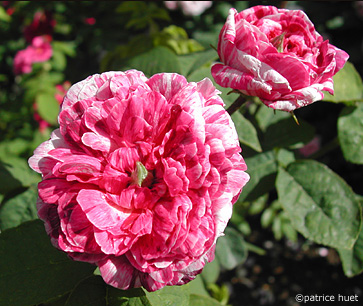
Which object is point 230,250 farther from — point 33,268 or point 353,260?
point 33,268

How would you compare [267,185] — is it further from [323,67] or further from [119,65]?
[119,65]

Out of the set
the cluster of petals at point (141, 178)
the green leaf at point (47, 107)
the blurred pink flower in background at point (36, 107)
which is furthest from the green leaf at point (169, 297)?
the blurred pink flower in background at point (36, 107)

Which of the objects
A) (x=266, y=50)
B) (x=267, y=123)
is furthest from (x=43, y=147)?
(x=267, y=123)

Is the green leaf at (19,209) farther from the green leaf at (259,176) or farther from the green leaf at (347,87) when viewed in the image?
the green leaf at (347,87)

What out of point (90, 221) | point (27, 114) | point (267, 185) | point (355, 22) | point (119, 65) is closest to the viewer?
point (90, 221)

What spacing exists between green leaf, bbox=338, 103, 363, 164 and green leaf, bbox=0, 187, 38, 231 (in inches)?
37.0

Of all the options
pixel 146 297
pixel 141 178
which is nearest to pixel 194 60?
pixel 141 178

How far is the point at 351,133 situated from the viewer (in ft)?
3.65

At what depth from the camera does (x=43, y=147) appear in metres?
0.65

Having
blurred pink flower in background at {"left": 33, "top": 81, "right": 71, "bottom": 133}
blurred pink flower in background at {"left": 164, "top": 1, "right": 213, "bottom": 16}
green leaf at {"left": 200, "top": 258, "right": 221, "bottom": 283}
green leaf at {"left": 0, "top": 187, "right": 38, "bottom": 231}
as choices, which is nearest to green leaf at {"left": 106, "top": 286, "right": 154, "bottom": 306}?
green leaf at {"left": 0, "top": 187, "right": 38, "bottom": 231}

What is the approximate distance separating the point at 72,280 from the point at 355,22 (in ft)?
7.72

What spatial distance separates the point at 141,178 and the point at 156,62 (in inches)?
23.2

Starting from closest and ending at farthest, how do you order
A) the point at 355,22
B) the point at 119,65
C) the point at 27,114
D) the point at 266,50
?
the point at 266,50 < the point at 119,65 < the point at 355,22 < the point at 27,114

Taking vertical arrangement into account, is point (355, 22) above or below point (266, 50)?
below
